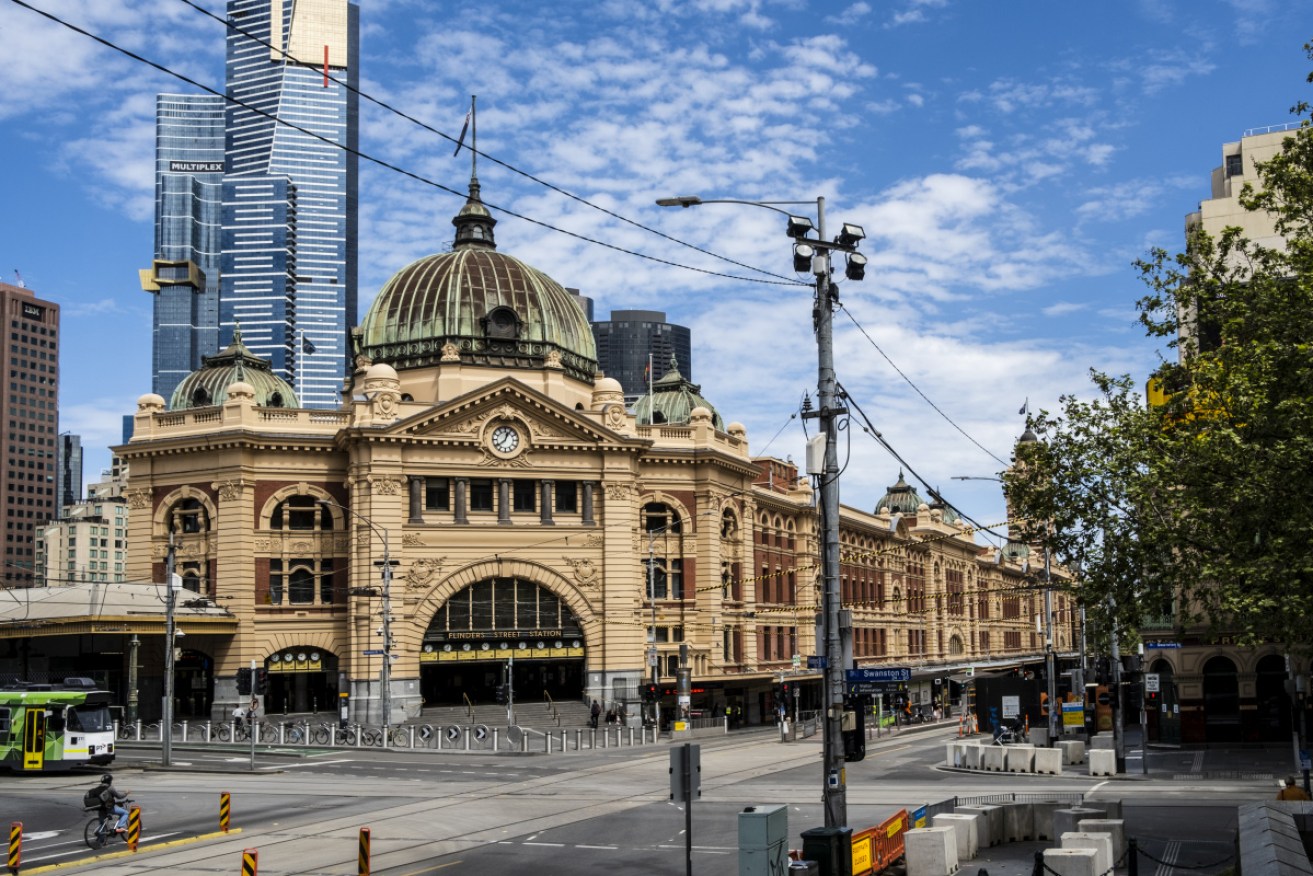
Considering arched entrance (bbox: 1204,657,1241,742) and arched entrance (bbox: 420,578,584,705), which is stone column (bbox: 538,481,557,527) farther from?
arched entrance (bbox: 1204,657,1241,742)

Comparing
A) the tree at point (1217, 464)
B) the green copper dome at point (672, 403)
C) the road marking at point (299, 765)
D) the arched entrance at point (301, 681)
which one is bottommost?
the road marking at point (299, 765)

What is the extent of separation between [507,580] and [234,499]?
1401cm

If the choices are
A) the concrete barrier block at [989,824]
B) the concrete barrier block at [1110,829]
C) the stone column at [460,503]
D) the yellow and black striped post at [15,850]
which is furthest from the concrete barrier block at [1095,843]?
the stone column at [460,503]

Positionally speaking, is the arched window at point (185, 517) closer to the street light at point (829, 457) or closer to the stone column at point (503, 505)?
the stone column at point (503, 505)

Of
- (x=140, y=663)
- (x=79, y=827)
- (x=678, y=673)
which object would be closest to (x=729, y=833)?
(x=79, y=827)

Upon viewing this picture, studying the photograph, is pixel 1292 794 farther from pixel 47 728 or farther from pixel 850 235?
pixel 47 728

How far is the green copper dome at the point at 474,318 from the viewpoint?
78062 millimetres

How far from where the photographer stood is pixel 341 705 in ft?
220

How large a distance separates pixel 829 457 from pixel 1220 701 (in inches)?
1537

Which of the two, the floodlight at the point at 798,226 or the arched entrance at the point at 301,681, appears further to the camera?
the arched entrance at the point at 301,681

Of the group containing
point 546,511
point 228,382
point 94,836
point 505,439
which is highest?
point 228,382

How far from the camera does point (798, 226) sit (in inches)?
989

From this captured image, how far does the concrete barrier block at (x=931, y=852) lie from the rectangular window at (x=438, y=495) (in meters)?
48.7

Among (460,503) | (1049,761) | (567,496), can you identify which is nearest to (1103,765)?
(1049,761)
